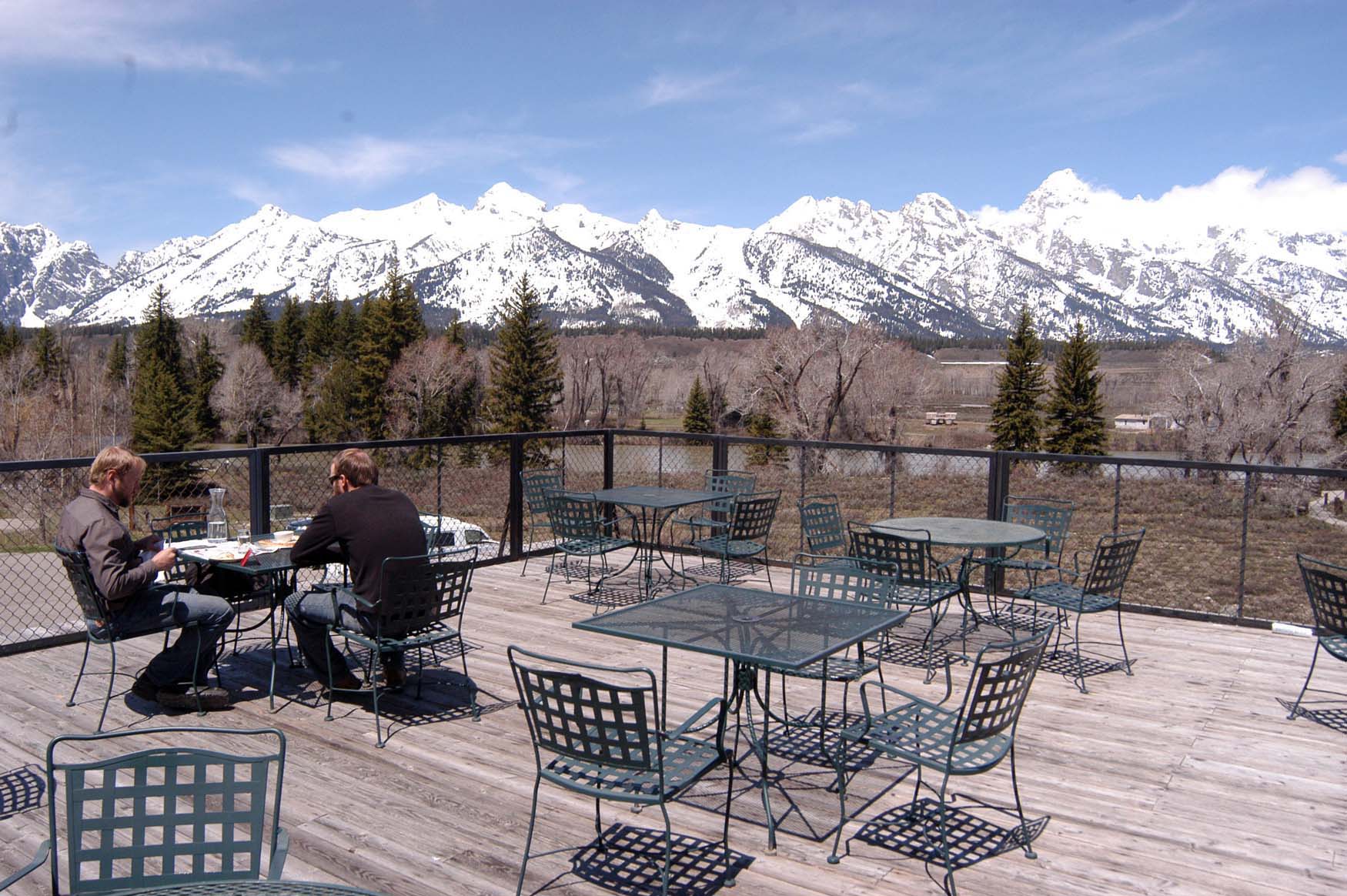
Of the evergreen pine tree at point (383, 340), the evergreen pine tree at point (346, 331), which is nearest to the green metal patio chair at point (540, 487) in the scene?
the evergreen pine tree at point (383, 340)

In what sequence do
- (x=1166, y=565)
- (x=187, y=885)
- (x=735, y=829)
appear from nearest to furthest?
(x=187, y=885) < (x=735, y=829) < (x=1166, y=565)

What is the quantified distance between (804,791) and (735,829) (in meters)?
0.46

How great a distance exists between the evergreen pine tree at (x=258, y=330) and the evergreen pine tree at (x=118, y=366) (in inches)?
340

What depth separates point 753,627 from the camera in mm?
3463

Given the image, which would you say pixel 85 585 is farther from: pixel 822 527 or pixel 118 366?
pixel 118 366

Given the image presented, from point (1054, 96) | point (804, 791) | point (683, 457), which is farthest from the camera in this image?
point (1054, 96)

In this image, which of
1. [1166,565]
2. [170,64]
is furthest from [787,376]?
[170,64]

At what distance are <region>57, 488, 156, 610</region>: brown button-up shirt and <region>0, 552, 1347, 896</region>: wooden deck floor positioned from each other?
0.75m

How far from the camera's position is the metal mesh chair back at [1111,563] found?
200 inches

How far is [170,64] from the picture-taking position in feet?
81.1

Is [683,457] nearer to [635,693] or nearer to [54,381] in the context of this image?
[635,693]

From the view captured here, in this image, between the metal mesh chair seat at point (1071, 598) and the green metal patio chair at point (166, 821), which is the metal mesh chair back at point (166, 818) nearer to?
the green metal patio chair at point (166, 821)

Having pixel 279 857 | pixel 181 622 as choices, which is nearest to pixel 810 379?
pixel 181 622

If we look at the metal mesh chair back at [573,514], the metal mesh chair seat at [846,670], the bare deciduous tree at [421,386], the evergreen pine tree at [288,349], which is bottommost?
the metal mesh chair seat at [846,670]
